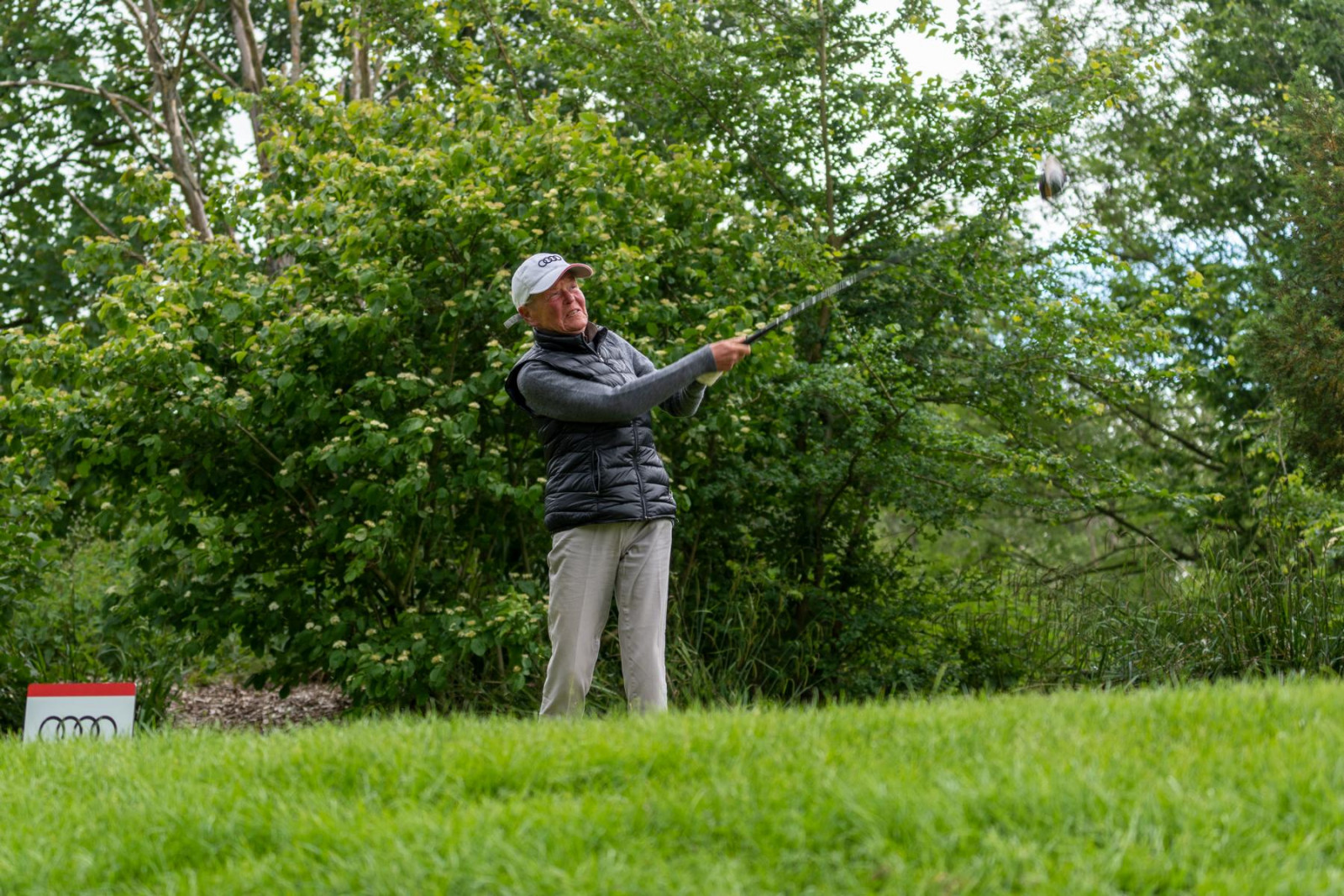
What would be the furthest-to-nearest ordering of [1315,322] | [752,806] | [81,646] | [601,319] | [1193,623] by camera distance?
1. [1315,322]
2. [81,646]
3. [601,319]
4. [1193,623]
5. [752,806]

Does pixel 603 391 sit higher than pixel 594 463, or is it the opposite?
pixel 603 391

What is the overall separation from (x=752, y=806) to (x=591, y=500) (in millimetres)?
1867

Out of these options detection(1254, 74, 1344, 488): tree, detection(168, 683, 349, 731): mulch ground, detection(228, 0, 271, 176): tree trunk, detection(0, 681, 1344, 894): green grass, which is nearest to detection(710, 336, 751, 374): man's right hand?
detection(0, 681, 1344, 894): green grass

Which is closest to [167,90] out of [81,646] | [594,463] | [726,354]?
[81,646]

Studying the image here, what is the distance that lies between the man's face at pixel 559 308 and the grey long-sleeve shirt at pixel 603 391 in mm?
180

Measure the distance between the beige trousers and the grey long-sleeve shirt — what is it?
1.38ft

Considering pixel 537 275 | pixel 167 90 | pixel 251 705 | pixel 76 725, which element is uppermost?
pixel 167 90

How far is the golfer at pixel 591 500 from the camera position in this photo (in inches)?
191

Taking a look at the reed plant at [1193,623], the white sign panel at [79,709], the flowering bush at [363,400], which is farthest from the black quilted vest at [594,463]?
the white sign panel at [79,709]

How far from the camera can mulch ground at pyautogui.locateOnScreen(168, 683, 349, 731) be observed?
941cm

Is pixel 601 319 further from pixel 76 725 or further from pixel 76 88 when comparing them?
pixel 76 88

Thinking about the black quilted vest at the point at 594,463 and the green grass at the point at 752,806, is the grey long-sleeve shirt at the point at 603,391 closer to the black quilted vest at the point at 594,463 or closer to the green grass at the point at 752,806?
the black quilted vest at the point at 594,463

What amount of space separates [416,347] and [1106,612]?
4.27m

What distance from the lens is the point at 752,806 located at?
10.5 ft
